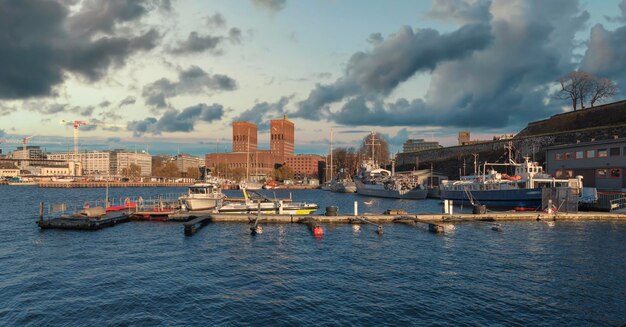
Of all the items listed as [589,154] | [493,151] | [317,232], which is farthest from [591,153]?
[317,232]

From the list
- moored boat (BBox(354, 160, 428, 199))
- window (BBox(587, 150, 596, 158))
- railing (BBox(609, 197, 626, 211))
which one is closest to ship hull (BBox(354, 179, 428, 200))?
moored boat (BBox(354, 160, 428, 199))

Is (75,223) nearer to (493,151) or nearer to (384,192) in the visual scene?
(384,192)

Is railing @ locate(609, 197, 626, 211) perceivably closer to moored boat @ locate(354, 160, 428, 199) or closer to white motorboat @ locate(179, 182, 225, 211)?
moored boat @ locate(354, 160, 428, 199)

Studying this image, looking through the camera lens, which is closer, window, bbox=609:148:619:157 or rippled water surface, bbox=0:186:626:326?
rippled water surface, bbox=0:186:626:326

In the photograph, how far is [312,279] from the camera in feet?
88.3

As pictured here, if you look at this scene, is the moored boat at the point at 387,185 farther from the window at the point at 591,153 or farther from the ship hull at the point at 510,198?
the window at the point at 591,153

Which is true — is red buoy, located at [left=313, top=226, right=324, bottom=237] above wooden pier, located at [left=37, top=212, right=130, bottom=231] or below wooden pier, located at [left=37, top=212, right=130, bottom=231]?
below

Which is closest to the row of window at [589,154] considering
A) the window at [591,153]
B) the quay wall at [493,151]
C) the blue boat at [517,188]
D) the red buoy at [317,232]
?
the window at [591,153]

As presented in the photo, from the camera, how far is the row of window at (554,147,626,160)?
67.9 meters

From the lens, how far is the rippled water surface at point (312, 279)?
20.5 m

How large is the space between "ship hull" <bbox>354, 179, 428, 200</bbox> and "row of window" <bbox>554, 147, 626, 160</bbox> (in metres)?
35.0

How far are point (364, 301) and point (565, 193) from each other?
4933 centimetres

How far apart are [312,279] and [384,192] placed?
94.4 m

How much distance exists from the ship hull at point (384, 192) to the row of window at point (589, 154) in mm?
35001
